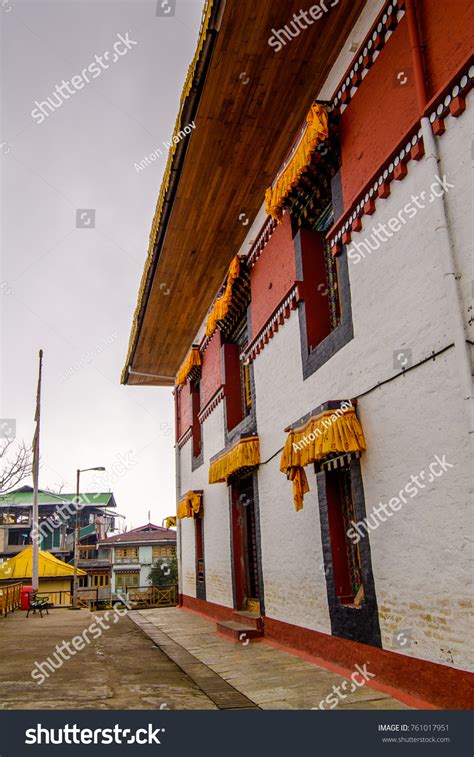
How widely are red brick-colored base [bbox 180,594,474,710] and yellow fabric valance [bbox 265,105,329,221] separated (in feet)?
19.3

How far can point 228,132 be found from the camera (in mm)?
9023

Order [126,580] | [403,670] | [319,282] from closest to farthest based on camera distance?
[403,670]
[319,282]
[126,580]

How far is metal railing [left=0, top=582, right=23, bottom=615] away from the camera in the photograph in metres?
16.9

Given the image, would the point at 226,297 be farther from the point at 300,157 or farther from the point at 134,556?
the point at 134,556

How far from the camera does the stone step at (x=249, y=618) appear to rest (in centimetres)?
962

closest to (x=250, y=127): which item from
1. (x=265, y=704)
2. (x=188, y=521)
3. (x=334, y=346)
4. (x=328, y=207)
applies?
(x=328, y=207)

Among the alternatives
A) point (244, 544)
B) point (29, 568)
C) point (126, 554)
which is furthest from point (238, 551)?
point (126, 554)

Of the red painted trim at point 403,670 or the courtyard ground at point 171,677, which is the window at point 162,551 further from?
the red painted trim at point 403,670

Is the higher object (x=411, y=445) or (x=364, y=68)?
(x=364, y=68)

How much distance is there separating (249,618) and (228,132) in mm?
8194

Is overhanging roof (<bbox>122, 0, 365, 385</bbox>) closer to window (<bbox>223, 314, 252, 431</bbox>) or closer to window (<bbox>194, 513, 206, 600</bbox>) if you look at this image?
window (<bbox>223, 314, 252, 431</bbox>)

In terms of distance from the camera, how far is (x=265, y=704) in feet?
18.2
